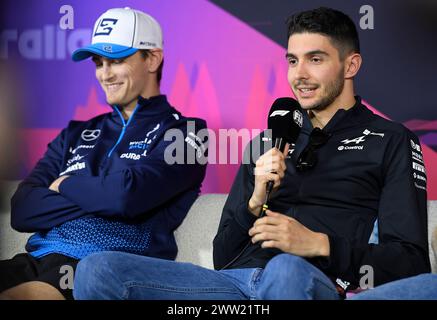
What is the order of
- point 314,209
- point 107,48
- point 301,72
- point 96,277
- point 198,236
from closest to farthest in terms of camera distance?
point 96,277 → point 314,209 → point 301,72 → point 198,236 → point 107,48

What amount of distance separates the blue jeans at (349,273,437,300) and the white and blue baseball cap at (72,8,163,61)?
51.0 inches

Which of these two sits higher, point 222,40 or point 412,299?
point 222,40

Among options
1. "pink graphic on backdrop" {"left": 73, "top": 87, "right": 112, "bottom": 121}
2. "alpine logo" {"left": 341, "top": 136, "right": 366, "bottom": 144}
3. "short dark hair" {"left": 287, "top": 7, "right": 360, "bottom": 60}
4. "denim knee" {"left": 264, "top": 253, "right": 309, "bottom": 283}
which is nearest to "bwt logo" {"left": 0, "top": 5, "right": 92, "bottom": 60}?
"pink graphic on backdrop" {"left": 73, "top": 87, "right": 112, "bottom": 121}

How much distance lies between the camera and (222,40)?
326 centimetres

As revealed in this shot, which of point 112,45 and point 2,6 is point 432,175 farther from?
point 2,6

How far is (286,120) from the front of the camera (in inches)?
78.7

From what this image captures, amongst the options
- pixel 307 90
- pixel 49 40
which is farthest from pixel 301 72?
pixel 49 40

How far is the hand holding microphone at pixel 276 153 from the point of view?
75.0 inches

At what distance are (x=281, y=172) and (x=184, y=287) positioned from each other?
1.18 feet

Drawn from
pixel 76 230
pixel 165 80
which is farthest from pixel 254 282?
pixel 165 80

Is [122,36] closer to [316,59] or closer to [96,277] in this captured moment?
[316,59]

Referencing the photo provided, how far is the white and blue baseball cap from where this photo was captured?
267 cm

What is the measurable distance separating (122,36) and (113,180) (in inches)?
21.8

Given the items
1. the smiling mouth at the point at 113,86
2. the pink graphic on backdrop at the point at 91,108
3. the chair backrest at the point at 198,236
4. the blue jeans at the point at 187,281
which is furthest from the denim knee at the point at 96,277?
the pink graphic on backdrop at the point at 91,108
